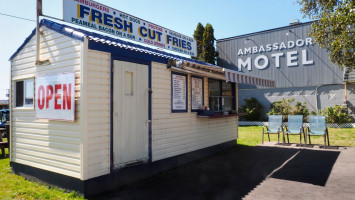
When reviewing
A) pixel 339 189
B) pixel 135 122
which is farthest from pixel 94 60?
pixel 339 189

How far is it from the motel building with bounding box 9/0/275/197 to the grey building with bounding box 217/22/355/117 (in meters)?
12.1

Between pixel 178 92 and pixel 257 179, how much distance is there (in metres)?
2.86

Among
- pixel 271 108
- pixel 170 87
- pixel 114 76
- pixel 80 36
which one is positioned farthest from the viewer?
pixel 271 108

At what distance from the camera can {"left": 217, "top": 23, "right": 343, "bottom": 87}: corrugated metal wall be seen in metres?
16.3

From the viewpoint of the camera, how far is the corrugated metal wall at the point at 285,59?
16.3 m

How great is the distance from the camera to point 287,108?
16531 mm

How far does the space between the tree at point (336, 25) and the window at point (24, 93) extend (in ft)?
29.0

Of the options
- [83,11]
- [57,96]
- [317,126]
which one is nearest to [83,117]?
[57,96]

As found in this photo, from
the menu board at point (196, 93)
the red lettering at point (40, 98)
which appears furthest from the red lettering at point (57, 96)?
the menu board at point (196, 93)

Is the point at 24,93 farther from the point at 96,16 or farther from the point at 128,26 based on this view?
the point at 128,26

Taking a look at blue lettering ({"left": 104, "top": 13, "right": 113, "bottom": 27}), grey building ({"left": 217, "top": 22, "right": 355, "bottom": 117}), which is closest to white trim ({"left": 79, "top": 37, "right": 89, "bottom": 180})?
blue lettering ({"left": 104, "top": 13, "right": 113, "bottom": 27})

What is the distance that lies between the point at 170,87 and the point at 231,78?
167 cm

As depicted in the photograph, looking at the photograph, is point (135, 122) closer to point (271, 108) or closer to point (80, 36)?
point (80, 36)

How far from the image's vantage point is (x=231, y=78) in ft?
21.2
